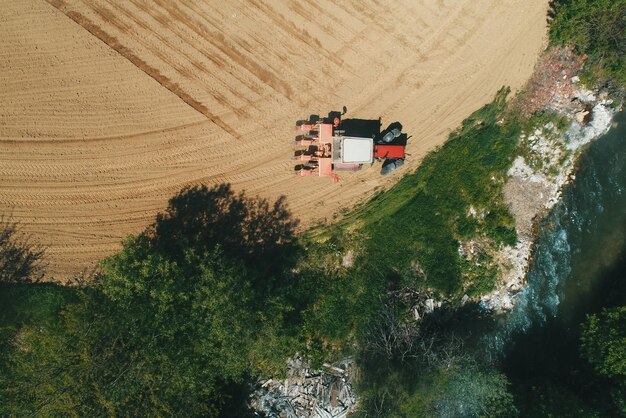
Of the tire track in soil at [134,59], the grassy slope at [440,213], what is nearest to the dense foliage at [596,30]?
the grassy slope at [440,213]

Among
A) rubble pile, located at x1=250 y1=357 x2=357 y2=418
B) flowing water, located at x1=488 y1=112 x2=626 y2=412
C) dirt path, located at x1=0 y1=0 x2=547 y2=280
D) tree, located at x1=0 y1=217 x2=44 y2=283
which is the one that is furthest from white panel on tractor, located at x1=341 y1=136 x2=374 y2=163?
tree, located at x1=0 y1=217 x2=44 y2=283

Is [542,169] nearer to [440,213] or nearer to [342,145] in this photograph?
[440,213]

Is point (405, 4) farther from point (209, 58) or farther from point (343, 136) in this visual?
point (209, 58)

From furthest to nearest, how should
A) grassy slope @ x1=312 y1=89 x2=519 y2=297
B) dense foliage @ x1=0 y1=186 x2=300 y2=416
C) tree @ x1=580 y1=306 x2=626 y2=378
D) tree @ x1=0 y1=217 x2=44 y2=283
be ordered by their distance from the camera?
grassy slope @ x1=312 y1=89 x2=519 y2=297 → tree @ x1=0 y1=217 x2=44 y2=283 → tree @ x1=580 y1=306 x2=626 y2=378 → dense foliage @ x1=0 y1=186 x2=300 y2=416

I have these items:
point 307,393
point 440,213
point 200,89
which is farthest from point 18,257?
point 440,213

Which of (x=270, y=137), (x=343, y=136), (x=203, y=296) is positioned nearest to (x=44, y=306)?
(x=203, y=296)

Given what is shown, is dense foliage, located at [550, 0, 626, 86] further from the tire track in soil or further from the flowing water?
the tire track in soil

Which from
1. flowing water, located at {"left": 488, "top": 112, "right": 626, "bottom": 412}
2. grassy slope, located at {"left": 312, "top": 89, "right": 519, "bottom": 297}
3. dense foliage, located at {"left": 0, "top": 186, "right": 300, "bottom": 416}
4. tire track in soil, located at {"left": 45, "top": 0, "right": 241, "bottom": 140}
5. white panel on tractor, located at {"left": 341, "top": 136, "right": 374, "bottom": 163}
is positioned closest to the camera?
dense foliage, located at {"left": 0, "top": 186, "right": 300, "bottom": 416}
